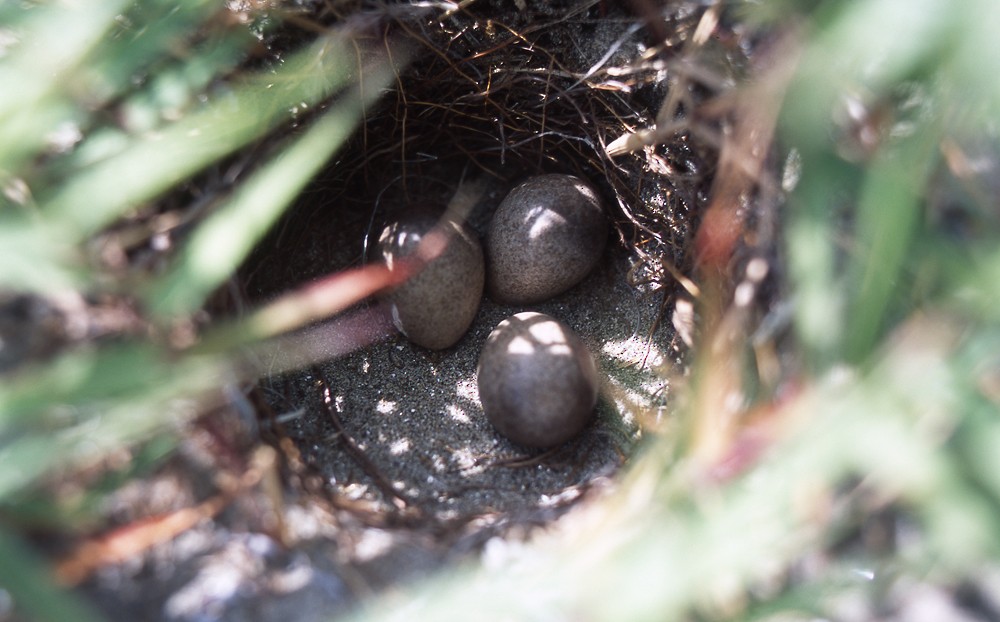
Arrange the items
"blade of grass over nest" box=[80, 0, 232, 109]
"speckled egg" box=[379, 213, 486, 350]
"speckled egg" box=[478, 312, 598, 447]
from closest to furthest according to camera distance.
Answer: "blade of grass over nest" box=[80, 0, 232, 109]
"speckled egg" box=[478, 312, 598, 447]
"speckled egg" box=[379, 213, 486, 350]

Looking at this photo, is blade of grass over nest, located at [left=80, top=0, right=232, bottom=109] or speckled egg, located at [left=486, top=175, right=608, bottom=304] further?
speckled egg, located at [left=486, top=175, right=608, bottom=304]

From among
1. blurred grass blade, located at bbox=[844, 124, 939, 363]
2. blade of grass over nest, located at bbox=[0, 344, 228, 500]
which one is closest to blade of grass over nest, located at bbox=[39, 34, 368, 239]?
blade of grass over nest, located at bbox=[0, 344, 228, 500]

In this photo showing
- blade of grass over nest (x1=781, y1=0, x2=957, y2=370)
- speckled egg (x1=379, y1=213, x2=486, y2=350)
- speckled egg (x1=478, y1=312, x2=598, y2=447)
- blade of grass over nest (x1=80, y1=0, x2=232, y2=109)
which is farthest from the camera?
speckled egg (x1=379, y1=213, x2=486, y2=350)

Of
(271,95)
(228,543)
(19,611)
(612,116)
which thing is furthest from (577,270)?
(19,611)

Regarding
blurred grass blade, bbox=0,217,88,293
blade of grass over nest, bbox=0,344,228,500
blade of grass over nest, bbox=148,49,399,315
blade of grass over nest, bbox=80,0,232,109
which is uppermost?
blade of grass over nest, bbox=80,0,232,109

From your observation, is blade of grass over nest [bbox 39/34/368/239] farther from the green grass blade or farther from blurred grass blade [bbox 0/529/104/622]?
blurred grass blade [bbox 0/529/104/622]

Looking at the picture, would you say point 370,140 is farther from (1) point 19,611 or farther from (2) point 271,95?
(1) point 19,611

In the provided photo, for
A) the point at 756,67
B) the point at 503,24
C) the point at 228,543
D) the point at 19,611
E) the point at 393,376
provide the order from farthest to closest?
the point at 393,376 < the point at 503,24 < the point at 756,67 < the point at 228,543 < the point at 19,611
